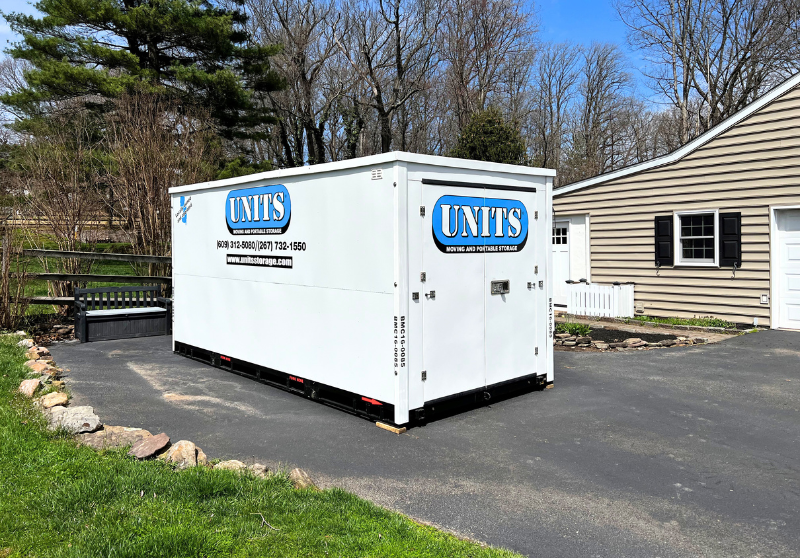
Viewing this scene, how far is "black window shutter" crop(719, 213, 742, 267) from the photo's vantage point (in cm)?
1134

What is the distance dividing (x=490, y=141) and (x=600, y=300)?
6.85 m

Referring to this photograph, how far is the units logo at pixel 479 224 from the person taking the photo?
5.99 metres

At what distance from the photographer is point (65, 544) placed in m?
3.12

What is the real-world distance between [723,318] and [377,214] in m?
8.79

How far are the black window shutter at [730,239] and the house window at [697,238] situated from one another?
122 mm

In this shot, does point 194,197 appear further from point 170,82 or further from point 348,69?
point 348,69

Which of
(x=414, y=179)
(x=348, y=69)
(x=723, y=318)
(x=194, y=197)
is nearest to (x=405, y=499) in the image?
(x=414, y=179)

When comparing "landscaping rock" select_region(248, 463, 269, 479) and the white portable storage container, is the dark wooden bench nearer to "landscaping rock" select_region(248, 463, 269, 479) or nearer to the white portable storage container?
the white portable storage container

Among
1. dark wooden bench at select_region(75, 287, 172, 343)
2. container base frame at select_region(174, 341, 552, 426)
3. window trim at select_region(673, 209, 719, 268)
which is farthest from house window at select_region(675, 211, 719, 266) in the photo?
dark wooden bench at select_region(75, 287, 172, 343)

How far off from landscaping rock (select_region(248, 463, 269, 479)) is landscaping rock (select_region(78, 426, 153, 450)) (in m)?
1.06

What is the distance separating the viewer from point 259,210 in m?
7.53

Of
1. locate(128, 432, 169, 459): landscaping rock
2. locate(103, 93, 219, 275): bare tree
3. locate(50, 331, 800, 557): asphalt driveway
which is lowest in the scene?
locate(50, 331, 800, 557): asphalt driveway

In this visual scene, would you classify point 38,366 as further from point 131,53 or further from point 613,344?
point 131,53

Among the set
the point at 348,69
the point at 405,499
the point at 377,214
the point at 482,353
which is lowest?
the point at 405,499
